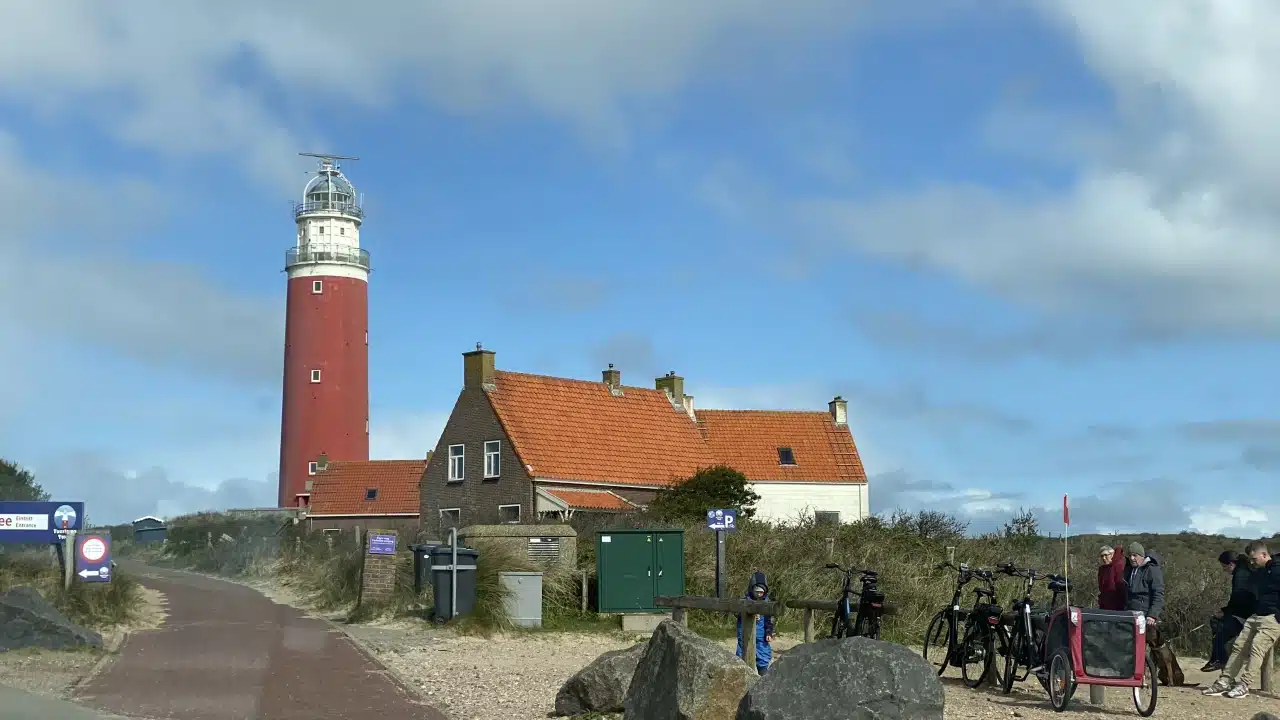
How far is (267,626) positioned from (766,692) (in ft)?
43.7

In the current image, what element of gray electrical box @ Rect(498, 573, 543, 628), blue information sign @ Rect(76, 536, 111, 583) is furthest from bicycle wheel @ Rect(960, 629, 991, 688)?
blue information sign @ Rect(76, 536, 111, 583)

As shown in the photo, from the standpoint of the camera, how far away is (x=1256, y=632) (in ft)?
47.6

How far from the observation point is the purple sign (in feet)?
73.0

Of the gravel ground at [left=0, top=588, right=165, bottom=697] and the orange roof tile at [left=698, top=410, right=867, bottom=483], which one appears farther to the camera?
the orange roof tile at [left=698, top=410, right=867, bottom=483]

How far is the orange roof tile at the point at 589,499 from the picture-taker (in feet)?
133

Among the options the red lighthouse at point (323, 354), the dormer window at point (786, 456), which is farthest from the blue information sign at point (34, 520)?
the red lighthouse at point (323, 354)

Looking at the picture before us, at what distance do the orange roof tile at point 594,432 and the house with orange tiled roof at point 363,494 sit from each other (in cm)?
1474

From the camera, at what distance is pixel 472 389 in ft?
142

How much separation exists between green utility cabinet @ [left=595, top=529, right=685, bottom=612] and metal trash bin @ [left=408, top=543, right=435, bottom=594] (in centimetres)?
268

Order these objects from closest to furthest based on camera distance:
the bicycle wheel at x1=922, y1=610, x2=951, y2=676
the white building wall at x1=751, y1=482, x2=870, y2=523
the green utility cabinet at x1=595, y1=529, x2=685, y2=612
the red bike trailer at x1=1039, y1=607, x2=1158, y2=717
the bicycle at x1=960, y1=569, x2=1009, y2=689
Answer: 1. the red bike trailer at x1=1039, y1=607, x2=1158, y2=717
2. the bicycle at x1=960, y1=569, x2=1009, y2=689
3. the bicycle wheel at x1=922, y1=610, x2=951, y2=676
4. the green utility cabinet at x1=595, y1=529, x2=685, y2=612
5. the white building wall at x1=751, y1=482, x2=870, y2=523

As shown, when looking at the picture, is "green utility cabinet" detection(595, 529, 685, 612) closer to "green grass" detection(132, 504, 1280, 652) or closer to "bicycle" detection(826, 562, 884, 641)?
"green grass" detection(132, 504, 1280, 652)

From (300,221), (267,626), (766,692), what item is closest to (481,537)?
(267,626)

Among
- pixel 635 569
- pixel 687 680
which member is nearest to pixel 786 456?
pixel 635 569

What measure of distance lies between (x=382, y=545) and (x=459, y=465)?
Answer: 22.1 m
